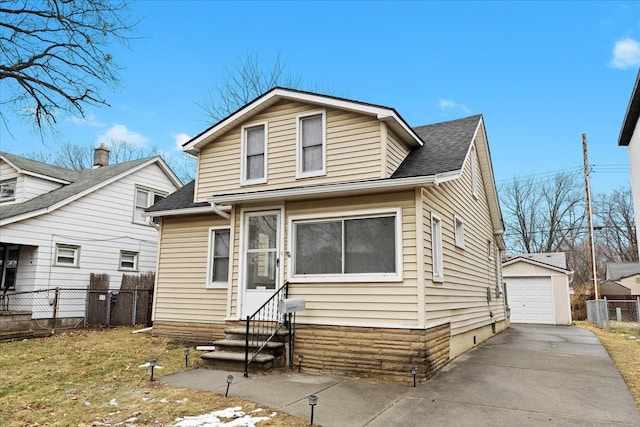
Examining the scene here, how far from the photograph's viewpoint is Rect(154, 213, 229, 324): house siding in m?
10.3

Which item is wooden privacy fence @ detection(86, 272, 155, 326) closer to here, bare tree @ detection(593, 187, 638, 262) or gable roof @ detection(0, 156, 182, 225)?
gable roof @ detection(0, 156, 182, 225)

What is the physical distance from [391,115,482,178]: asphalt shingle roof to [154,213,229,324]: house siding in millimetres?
4679

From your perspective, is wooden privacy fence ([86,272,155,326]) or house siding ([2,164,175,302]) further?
wooden privacy fence ([86,272,155,326])

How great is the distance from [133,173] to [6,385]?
11492mm

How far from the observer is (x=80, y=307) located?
14.3m

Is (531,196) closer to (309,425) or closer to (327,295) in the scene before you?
(327,295)

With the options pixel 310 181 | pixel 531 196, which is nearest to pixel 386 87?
pixel 310 181

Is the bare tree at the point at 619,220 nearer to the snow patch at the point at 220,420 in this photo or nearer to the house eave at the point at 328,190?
the house eave at the point at 328,190

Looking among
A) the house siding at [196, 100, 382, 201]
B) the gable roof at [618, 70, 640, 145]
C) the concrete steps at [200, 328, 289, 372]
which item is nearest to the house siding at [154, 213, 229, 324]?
the house siding at [196, 100, 382, 201]

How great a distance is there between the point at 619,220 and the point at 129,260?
139ft

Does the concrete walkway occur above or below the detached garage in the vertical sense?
below

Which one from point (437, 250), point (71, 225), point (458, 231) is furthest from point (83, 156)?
point (437, 250)

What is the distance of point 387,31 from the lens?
1716 cm

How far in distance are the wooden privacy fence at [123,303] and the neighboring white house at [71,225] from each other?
623 mm
